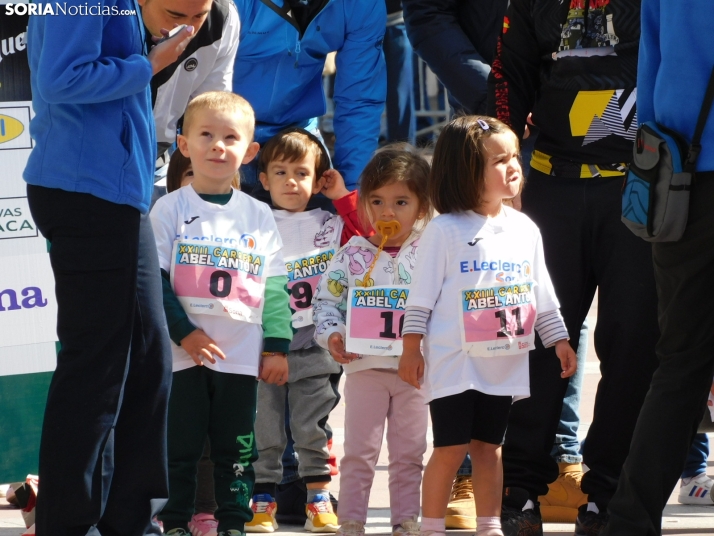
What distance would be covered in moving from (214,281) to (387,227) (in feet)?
2.14

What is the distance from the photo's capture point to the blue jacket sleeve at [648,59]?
3627mm

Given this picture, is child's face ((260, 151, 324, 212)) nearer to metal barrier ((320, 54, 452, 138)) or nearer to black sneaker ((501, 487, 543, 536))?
black sneaker ((501, 487, 543, 536))

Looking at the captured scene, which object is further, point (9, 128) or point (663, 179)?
point (9, 128)

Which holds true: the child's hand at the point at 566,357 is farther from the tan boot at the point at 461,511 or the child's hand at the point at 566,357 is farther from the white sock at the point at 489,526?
the tan boot at the point at 461,511

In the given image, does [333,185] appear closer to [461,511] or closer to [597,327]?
[597,327]

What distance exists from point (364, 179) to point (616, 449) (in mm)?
1259

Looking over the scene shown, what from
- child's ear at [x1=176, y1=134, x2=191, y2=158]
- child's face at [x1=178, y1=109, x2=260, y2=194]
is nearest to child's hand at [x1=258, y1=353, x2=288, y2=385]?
child's face at [x1=178, y1=109, x2=260, y2=194]

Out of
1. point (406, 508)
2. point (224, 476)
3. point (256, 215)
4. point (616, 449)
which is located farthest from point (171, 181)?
point (616, 449)

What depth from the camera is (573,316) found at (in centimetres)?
419

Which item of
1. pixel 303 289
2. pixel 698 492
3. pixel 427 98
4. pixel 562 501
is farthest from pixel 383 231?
pixel 427 98

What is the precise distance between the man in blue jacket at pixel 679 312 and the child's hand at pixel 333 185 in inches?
59.0

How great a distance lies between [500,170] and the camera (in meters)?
3.88

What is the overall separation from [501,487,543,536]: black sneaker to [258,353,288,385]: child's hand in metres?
0.86

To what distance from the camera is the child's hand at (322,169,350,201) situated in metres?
4.71
